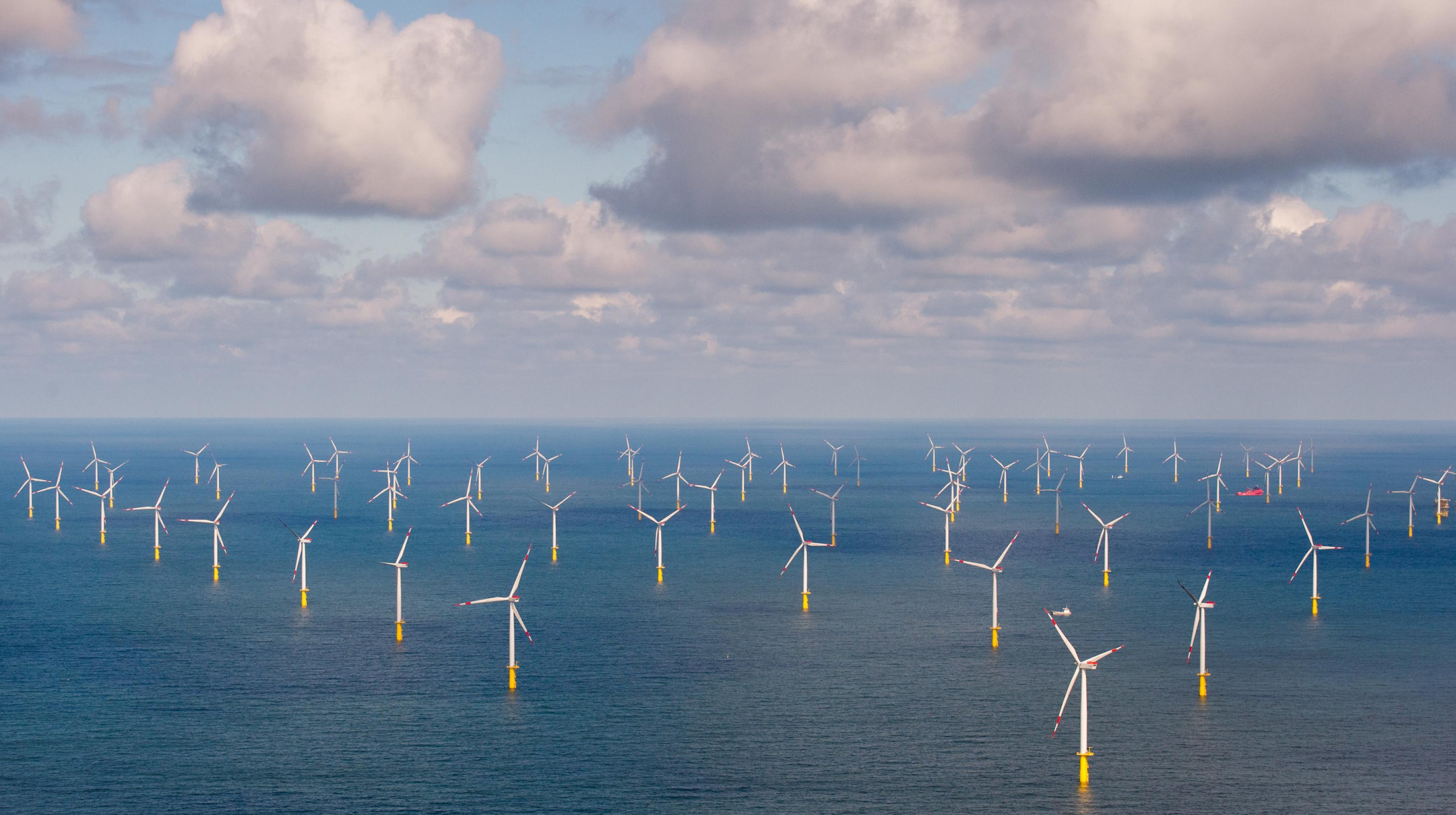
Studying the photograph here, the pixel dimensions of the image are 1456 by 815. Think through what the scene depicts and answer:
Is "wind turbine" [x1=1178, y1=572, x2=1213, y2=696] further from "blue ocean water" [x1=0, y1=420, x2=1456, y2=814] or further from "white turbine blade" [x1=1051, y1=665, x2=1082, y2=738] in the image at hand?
"white turbine blade" [x1=1051, y1=665, x2=1082, y2=738]

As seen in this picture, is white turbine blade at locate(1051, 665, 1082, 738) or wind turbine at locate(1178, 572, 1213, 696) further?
wind turbine at locate(1178, 572, 1213, 696)

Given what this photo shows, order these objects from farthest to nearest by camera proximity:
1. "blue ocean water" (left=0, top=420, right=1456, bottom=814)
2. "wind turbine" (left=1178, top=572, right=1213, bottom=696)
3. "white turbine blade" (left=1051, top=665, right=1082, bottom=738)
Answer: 1. "wind turbine" (left=1178, top=572, right=1213, bottom=696)
2. "white turbine blade" (left=1051, top=665, right=1082, bottom=738)
3. "blue ocean water" (left=0, top=420, right=1456, bottom=814)

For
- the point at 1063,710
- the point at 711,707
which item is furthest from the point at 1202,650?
the point at 711,707

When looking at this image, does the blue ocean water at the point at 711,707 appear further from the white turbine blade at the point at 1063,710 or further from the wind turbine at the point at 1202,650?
the wind turbine at the point at 1202,650

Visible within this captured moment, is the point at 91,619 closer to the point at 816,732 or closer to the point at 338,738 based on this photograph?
the point at 338,738

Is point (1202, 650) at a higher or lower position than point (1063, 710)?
higher

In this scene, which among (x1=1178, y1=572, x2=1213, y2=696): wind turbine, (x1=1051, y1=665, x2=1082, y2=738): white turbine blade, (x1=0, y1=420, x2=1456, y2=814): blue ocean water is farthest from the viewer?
(x1=1178, y1=572, x2=1213, y2=696): wind turbine

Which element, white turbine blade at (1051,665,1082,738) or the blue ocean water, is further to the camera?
white turbine blade at (1051,665,1082,738)

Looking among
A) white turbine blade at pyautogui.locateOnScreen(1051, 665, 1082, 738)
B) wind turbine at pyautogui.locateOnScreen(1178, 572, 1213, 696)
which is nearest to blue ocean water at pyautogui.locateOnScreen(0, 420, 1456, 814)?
white turbine blade at pyautogui.locateOnScreen(1051, 665, 1082, 738)

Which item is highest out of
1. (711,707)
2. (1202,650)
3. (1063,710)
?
(1202,650)

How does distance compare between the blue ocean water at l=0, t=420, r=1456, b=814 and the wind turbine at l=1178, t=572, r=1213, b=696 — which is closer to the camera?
the blue ocean water at l=0, t=420, r=1456, b=814

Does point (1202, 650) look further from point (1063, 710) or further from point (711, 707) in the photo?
point (711, 707)
